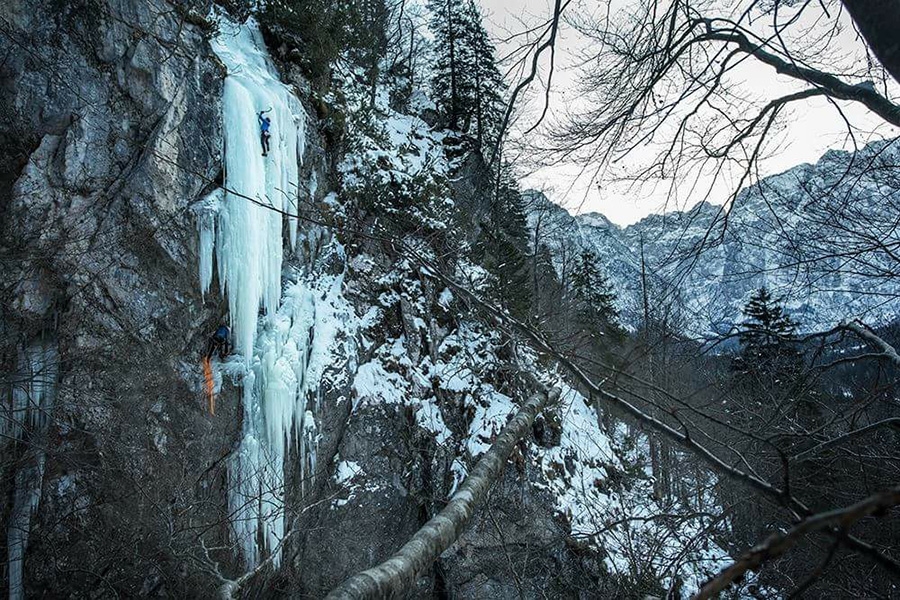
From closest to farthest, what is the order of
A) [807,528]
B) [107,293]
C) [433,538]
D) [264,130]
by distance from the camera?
[807,528] → [433,538] → [107,293] → [264,130]

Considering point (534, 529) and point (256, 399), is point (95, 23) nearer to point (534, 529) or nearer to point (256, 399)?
point (256, 399)

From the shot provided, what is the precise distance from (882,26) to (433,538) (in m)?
2.71

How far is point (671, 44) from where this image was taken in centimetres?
247

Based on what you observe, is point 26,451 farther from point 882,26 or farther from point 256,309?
point 882,26

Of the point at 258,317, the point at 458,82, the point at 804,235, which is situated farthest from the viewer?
the point at 458,82

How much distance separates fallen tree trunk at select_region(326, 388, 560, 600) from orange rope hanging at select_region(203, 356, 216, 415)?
4.76 metres

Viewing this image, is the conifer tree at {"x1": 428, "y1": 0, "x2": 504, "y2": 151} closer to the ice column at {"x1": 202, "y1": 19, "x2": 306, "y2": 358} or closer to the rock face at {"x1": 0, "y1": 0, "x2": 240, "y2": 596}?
the ice column at {"x1": 202, "y1": 19, "x2": 306, "y2": 358}

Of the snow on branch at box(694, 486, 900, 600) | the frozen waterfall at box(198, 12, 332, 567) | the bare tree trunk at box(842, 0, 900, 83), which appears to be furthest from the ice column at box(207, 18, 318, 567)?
the snow on branch at box(694, 486, 900, 600)

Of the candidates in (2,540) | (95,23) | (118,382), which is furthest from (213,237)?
(2,540)

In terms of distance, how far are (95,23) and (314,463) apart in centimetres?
690

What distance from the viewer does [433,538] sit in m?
2.27

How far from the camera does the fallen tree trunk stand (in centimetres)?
172

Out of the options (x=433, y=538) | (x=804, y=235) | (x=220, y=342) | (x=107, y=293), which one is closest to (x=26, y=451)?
(x=107, y=293)

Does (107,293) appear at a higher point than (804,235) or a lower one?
higher
